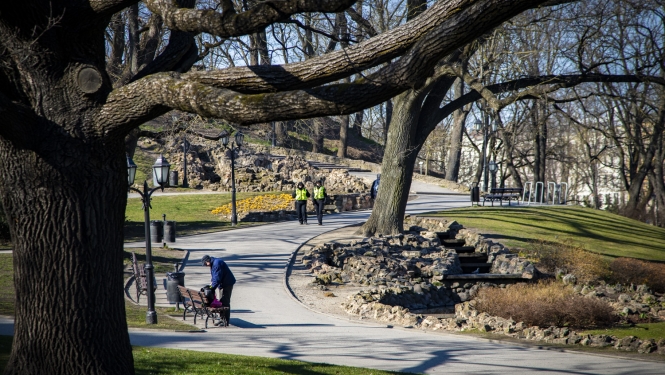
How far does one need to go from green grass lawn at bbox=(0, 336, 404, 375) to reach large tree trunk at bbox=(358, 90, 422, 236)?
14581 millimetres

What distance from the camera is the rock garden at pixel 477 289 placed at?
16.0 m

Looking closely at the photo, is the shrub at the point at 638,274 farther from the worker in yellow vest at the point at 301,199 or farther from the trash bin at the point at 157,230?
the trash bin at the point at 157,230

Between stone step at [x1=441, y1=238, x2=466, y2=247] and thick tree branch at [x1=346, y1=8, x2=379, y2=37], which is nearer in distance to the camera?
thick tree branch at [x1=346, y1=8, x2=379, y2=37]

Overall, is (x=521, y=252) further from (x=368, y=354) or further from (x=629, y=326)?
(x=368, y=354)

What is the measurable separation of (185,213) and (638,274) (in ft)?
68.6

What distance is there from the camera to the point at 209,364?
9.30 meters

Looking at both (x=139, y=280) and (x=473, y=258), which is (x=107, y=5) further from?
(x=473, y=258)

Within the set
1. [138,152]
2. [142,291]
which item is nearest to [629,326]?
[142,291]

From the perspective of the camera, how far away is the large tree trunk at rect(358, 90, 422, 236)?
23922 mm

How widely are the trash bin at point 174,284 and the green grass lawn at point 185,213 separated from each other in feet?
33.1

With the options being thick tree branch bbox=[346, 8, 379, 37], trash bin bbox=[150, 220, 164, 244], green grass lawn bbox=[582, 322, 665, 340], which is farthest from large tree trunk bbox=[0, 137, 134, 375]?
trash bin bbox=[150, 220, 164, 244]

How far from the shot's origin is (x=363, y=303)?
16.9 metres

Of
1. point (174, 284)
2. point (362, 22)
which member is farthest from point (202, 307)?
point (362, 22)

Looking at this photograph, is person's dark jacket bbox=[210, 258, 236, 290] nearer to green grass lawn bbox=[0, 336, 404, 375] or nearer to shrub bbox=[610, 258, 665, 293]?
green grass lawn bbox=[0, 336, 404, 375]
